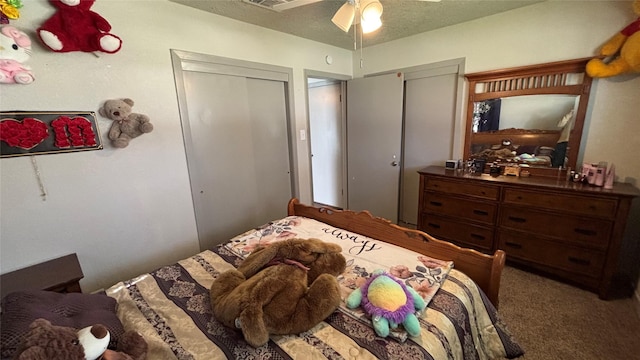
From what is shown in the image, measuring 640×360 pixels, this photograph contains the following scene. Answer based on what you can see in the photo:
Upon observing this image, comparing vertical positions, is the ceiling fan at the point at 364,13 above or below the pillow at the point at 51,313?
above

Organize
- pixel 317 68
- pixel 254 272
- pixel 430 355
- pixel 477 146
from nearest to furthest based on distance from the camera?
pixel 430 355 < pixel 254 272 < pixel 477 146 < pixel 317 68

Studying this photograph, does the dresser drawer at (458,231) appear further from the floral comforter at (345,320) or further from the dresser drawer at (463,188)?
the floral comforter at (345,320)

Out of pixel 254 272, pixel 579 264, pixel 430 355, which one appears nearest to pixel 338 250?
pixel 254 272

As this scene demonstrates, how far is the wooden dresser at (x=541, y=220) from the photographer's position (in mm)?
1841

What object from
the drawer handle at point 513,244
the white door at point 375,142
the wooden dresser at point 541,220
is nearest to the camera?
the wooden dresser at point 541,220

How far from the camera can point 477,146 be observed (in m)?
2.67

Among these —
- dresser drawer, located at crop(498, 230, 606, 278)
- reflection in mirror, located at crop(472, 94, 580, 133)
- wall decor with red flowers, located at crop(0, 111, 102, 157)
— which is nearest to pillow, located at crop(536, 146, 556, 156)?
reflection in mirror, located at crop(472, 94, 580, 133)

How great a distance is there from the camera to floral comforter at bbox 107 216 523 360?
3.11ft

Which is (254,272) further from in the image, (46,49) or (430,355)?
(46,49)

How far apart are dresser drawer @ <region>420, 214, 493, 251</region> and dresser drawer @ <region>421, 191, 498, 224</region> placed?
0.07m

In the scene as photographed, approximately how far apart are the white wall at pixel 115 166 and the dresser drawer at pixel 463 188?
2.30m

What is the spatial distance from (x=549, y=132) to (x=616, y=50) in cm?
68

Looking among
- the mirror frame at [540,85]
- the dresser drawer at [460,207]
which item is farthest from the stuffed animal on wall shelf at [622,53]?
the dresser drawer at [460,207]

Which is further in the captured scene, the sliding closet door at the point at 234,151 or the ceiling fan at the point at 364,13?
the sliding closet door at the point at 234,151
